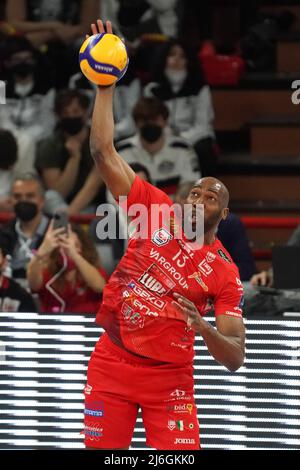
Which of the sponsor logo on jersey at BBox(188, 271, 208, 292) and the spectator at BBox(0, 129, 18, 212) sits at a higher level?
the sponsor logo on jersey at BBox(188, 271, 208, 292)

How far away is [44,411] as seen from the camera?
615 centimetres

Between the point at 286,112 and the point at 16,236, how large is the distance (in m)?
3.47

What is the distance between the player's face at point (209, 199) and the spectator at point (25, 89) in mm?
4394

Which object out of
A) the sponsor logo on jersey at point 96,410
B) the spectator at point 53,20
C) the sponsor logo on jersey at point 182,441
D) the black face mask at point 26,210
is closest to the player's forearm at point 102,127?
the sponsor logo on jersey at point 96,410

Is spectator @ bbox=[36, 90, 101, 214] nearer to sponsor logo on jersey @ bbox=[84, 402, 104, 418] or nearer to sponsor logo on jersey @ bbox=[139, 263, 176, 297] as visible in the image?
sponsor logo on jersey @ bbox=[139, 263, 176, 297]

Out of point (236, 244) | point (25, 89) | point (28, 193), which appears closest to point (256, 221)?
point (236, 244)

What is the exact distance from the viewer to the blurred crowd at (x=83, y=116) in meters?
8.03

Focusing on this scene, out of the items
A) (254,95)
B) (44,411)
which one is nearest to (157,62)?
(254,95)

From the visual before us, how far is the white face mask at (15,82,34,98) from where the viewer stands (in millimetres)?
9766

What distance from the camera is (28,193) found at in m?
8.09

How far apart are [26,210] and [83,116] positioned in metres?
1.61

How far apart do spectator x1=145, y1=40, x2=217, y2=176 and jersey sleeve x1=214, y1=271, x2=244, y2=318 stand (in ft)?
14.3

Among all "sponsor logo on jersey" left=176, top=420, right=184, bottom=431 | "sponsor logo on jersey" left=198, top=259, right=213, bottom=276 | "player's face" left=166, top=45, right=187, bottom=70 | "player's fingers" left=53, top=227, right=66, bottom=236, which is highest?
"player's face" left=166, top=45, right=187, bottom=70

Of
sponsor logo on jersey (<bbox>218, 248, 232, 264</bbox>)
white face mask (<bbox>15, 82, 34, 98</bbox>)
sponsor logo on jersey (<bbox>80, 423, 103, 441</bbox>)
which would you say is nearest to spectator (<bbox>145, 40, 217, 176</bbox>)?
white face mask (<bbox>15, 82, 34, 98</bbox>)
